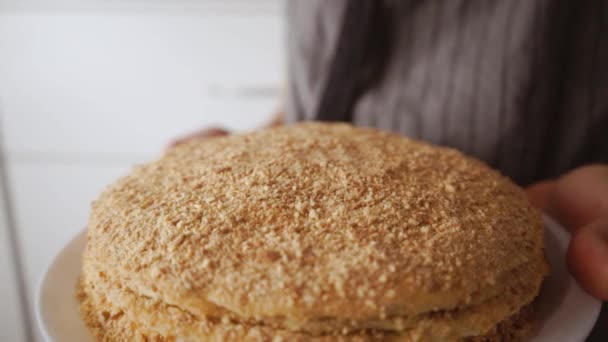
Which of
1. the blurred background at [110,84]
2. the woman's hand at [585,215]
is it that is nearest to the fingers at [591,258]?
the woman's hand at [585,215]

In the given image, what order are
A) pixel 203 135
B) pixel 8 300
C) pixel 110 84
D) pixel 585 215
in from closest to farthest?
pixel 585 215 → pixel 203 135 → pixel 8 300 → pixel 110 84

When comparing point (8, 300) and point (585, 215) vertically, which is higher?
point (585, 215)

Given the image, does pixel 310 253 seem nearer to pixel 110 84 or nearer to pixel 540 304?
pixel 540 304

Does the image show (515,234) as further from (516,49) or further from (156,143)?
(156,143)

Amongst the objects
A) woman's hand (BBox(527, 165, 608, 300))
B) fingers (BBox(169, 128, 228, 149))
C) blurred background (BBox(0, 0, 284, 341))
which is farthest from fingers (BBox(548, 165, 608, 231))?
blurred background (BBox(0, 0, 284, 341))

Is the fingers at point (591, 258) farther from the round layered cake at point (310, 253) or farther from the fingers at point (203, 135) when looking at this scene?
the fingers at point (203, 135)

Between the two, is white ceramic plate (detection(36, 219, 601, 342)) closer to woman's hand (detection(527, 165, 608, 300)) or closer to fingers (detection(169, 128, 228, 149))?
woman's hand (detection(527, 165, 608, 300))

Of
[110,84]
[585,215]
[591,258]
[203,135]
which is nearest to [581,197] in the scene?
[585,215]

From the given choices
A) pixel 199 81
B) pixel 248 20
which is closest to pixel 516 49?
pixel 248 20
